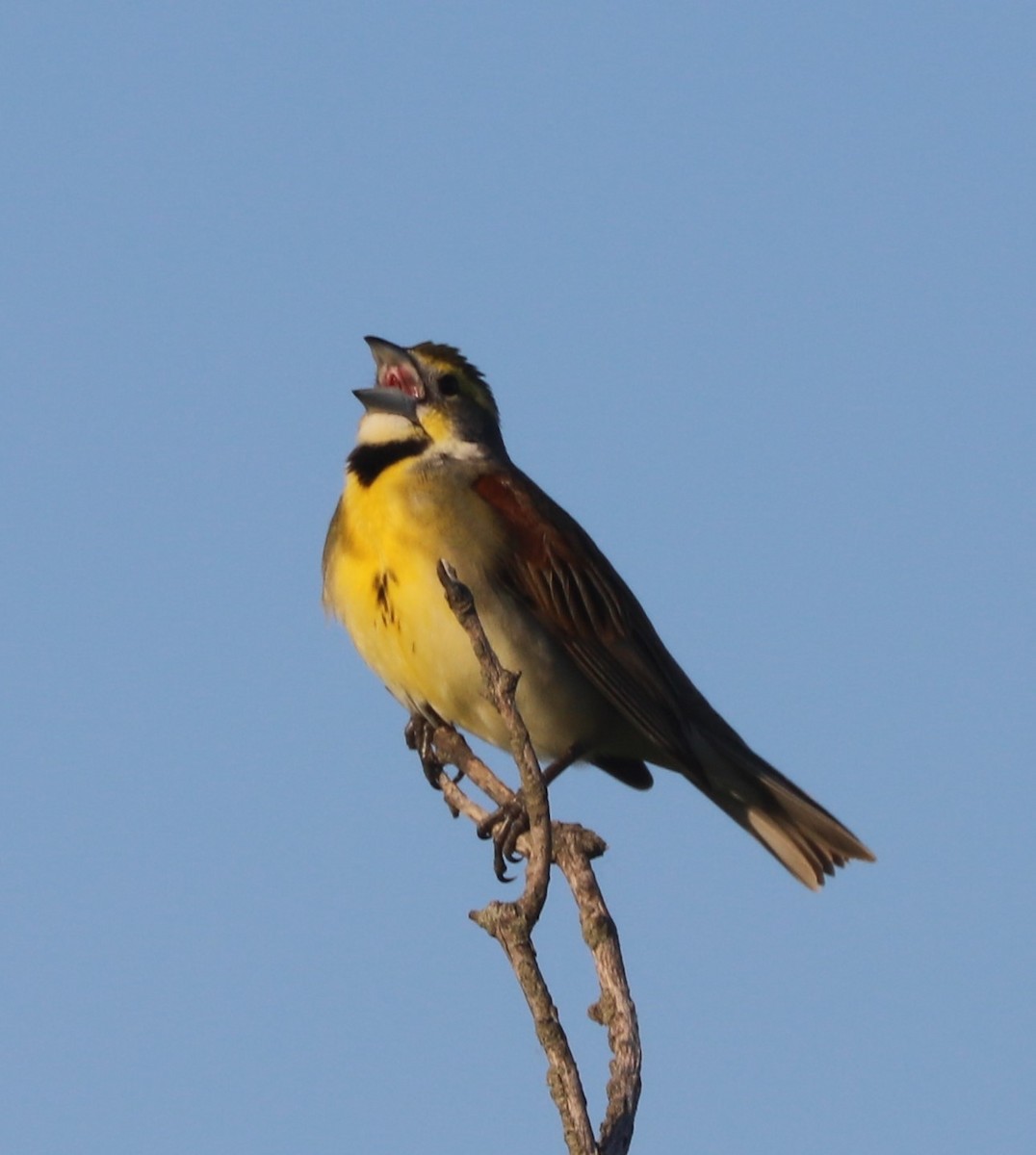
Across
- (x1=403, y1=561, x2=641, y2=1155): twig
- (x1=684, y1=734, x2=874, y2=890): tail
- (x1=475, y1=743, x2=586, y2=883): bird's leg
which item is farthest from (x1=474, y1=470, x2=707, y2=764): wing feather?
(x1=403, y1=561, x2=641, y2=1155): twig

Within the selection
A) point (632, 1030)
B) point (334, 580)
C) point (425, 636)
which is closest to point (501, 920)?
point (632, 1030)

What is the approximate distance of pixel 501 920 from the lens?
474 cm

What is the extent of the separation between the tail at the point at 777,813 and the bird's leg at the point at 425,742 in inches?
44.3

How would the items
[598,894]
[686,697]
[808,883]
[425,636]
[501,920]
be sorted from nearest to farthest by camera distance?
[501,920] < [598,894] < [425,636] < [808,883] < [686,697]

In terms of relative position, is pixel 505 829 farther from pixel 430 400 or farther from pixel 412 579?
pixel 430 400

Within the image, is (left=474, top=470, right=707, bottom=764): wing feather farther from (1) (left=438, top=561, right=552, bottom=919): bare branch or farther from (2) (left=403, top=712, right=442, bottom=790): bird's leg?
(1) (left=438, top=561, right=552, bottom=919): bare branch

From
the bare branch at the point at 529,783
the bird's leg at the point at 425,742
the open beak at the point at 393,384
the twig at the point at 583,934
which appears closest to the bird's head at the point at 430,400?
the open beak at the point at 393,384

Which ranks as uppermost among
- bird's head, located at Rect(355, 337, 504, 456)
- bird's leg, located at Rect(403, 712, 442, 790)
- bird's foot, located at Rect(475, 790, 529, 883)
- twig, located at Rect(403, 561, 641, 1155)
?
bird's head, located at Rect(355, 337, 504, 456)

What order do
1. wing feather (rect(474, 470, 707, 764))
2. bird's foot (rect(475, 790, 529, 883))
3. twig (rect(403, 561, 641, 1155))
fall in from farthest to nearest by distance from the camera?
wing feather (rect(474, 470, 707, 764))
bird's foot (rect(475, 790, 529, 883))
twig (rect(403, 561, 641, 1155))

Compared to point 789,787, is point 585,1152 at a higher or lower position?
lower

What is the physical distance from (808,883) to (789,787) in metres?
0.44

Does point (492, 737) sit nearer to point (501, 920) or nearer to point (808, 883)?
point (808, 883)

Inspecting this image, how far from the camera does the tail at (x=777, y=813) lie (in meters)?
8.93

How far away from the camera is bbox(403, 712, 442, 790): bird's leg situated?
8.57 metres
